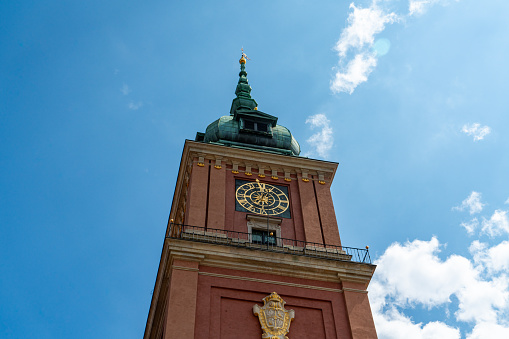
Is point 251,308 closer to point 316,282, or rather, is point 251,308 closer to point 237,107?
point 316,282

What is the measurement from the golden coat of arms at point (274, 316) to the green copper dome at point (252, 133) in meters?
10.4

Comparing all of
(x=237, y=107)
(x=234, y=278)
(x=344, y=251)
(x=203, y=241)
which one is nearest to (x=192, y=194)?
(x=203, y=241)

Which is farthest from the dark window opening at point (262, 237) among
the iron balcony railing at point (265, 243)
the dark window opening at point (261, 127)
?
the dark window opening at point (261, 127)

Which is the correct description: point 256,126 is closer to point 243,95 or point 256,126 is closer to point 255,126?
point 255,126

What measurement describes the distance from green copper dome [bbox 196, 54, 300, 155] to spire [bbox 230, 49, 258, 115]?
222 cm

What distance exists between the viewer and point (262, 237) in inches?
1088

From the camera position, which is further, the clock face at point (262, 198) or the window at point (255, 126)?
the window at point (255, 126)

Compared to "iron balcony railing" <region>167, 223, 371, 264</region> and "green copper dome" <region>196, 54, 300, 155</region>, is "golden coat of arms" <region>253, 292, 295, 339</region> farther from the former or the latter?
"green copper dome" <region>196, 54, 300, 155</region>

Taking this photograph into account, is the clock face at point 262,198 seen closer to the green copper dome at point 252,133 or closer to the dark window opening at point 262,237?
the dark window opening at point 262,237

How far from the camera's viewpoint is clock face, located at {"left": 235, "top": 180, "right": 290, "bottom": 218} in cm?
2884

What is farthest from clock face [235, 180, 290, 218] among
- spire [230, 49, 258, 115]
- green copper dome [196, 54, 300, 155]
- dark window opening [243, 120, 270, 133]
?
spire [230, 49, 258, 115]

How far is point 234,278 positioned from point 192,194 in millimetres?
5062

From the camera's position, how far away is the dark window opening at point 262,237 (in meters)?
27.4

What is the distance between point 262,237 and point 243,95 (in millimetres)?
15384
